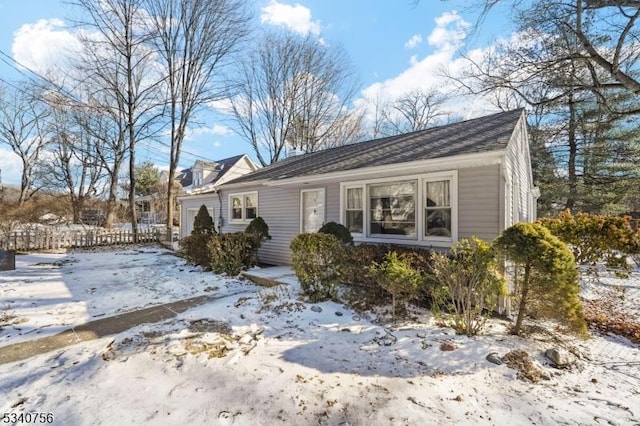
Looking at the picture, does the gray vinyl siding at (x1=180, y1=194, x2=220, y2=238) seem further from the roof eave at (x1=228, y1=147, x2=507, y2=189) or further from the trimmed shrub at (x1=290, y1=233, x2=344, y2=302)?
the trimmed shrub at (x1=290, y1=233, x2=344, y2=302)

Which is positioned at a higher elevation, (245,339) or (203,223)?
(203,223)

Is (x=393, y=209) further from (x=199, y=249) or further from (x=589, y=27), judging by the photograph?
(x=589, y=27)

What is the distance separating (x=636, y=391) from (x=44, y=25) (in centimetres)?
1895

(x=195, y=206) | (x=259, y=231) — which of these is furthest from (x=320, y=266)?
(x=195, y=206)

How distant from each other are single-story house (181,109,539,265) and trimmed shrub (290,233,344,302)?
1847 millimetres

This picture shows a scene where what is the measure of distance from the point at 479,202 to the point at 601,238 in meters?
1.89

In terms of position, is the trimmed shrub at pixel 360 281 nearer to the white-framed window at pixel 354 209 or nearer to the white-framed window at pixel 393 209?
the white-framed window at pixel 393 209

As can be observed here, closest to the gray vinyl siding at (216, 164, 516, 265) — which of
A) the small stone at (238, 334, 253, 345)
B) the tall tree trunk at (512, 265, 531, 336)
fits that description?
the tall tree trunk at (512, 265, 531, 336)

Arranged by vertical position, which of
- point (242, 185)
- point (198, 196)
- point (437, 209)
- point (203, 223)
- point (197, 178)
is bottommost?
point (203, 223)

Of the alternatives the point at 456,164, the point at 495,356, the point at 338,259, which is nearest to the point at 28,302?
the point at 338,259

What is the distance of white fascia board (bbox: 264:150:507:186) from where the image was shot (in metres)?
5.09

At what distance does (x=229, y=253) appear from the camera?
323 inches

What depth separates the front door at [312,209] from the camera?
8680 mm

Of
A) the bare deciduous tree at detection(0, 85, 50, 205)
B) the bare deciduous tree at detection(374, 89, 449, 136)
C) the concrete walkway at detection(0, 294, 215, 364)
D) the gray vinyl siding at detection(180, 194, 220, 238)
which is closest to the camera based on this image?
the concrete walkway at detection(0, 294, 215, 364)
